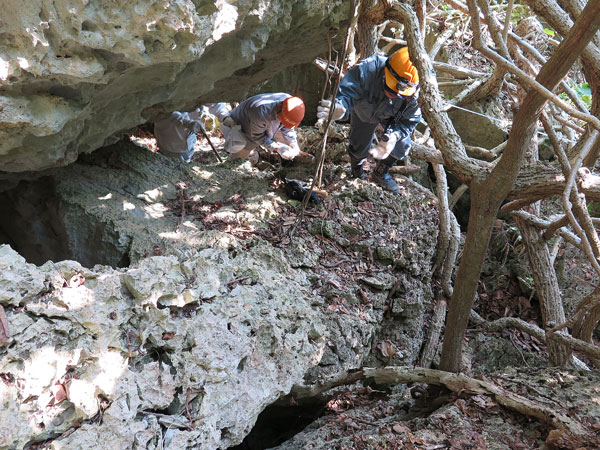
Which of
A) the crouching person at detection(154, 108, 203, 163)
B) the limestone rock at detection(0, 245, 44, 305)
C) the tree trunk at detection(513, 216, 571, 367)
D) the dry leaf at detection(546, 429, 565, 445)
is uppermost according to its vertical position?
the crouching person at detection(154, 108, 203, 163)

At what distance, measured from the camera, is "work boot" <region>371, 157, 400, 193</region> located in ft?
16.5

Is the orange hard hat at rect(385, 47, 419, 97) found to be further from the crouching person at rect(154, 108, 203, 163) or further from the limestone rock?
the limestone rock

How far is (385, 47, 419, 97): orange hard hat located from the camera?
4.12 m

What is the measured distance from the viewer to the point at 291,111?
451cm

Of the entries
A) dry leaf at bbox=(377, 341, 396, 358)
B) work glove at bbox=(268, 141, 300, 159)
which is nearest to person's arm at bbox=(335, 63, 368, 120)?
work glove at bbox=(268, 141, 300, 159)

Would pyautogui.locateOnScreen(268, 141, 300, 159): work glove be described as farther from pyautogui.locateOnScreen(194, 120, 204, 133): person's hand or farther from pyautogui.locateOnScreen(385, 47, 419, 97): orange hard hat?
pyautogui.locateOnScreen(385, 47, 419, 97): orange hard hat

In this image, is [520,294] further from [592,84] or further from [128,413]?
[128,413]

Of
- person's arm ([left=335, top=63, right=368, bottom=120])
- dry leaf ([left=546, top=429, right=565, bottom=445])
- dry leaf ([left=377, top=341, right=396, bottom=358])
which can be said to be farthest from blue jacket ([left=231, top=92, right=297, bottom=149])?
dry leaf ([left=546, top=429, right=565, bottom=445])

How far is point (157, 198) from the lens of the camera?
414 cm

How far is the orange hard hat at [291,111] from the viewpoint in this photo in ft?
14.8

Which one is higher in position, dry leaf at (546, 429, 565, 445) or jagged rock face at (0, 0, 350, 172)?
jagged rock face at (0, 0, 350, 172)

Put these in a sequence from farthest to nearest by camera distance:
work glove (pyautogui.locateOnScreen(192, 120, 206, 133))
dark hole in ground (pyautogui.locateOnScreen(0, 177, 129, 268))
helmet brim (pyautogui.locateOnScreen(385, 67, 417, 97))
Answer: work glove (pyautogui.locateOnScreen(192, 120, 206, 133)) → helmet brim (pyautogui.locateOnScreen(385, 67, 417, 97)) → dark hole in ground (pyautogui.locateOnScreen(0, 177, 129, 268))

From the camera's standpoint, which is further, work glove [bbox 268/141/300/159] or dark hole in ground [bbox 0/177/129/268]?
work glove [bbox 268/141/300/159]

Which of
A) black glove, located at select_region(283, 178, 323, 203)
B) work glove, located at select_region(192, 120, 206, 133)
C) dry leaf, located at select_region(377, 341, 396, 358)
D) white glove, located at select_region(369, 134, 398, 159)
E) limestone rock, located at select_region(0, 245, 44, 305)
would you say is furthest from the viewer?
work glove, located at select_region(192, 120, 206, 133)
